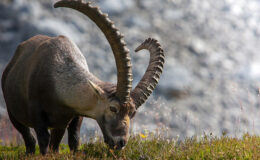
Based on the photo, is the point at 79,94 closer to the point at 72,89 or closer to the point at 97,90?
the point at 72,89

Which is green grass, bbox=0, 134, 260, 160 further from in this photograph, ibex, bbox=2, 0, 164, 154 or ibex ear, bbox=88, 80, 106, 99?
ibex ear, bbox=88, 80, 106, 99

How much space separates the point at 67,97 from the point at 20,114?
1.66m

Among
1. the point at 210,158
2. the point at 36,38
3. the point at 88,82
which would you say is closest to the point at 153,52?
the point at 88,82

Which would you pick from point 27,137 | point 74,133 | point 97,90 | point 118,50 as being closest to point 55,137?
point 74,133

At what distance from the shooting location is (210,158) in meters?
5.64

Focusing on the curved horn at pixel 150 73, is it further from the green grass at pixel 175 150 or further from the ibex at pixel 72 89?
the green grass at pixel 175 150

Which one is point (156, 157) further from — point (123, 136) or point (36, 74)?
point (36, 74)

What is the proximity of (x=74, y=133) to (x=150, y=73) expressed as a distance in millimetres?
2062

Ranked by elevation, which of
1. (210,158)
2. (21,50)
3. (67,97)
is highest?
(21,50)

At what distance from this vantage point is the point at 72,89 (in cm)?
631

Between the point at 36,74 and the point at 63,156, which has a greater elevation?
the point at 36,74

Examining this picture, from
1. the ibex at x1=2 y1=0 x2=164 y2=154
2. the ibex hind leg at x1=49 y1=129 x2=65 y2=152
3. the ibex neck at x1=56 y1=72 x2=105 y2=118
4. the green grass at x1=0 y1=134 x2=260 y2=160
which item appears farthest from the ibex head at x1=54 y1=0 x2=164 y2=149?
the ibex hind leg at x1=49 y1=129 x2=65 y2=152

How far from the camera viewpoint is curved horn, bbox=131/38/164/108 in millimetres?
6098

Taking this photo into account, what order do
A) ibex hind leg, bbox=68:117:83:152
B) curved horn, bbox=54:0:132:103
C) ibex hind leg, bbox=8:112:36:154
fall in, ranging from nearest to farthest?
curved horn, bbox=54:0:132:103, ibex hind leg, bbox=68:117:83:152, ibex hind leg, bbox=8:112:36:154
